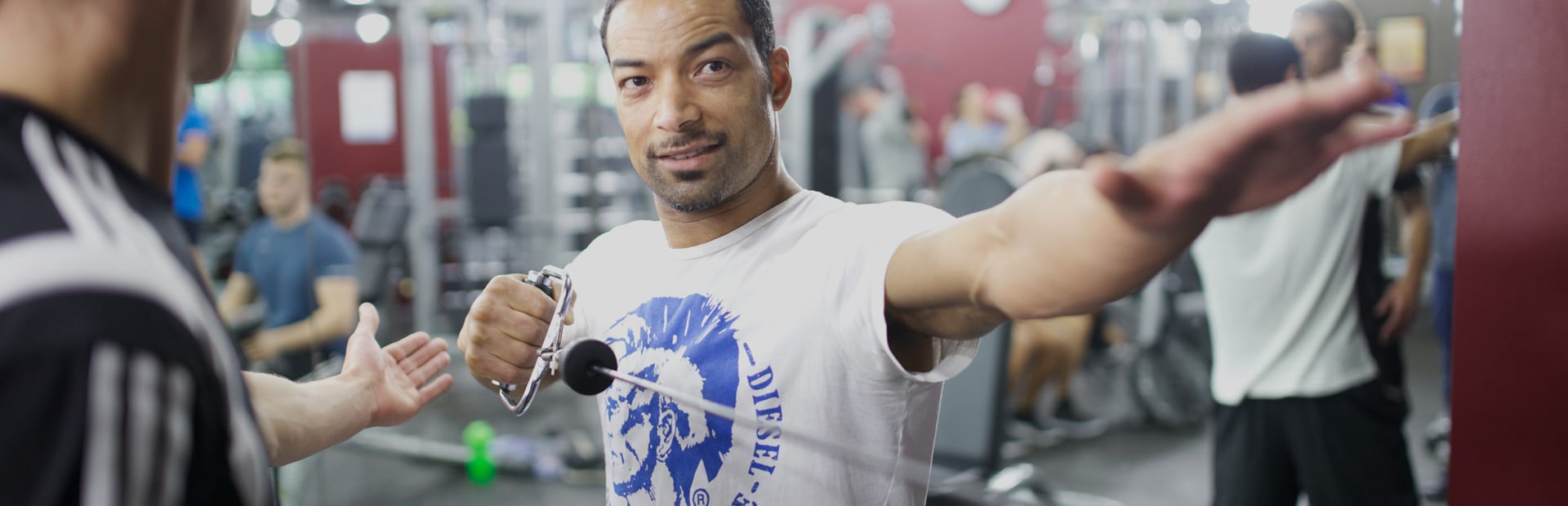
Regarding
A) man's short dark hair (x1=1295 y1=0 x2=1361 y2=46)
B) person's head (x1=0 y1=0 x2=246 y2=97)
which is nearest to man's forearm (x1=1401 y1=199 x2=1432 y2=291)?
man's short dark hair (x1=1295 y1=0 x2=1361 y2=46)

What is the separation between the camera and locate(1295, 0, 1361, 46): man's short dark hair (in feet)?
7.11

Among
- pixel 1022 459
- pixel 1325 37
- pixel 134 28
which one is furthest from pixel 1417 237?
pixel 134 28

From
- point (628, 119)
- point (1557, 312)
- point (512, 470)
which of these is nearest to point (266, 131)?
point (512, 470)

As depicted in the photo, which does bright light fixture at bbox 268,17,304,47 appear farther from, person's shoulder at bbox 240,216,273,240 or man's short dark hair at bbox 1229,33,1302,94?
man's short dark hair at bbox 1229,33,1302,94

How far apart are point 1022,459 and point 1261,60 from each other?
7.25 ft

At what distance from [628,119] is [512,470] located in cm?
298

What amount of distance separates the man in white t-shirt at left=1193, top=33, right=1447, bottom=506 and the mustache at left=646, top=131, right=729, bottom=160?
4.54 ft

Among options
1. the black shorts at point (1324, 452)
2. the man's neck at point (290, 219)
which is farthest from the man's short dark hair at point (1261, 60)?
the man's neck at point (290, 219)

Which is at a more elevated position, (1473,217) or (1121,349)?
(1473,217)

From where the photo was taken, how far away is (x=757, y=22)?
1.15 m

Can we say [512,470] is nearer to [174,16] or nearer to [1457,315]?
[1457,315]

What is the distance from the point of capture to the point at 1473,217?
1331mm

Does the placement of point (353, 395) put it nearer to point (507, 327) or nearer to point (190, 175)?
point (507, 327)

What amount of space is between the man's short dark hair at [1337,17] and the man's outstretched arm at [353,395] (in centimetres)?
189
